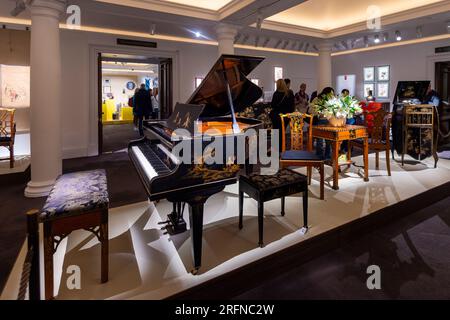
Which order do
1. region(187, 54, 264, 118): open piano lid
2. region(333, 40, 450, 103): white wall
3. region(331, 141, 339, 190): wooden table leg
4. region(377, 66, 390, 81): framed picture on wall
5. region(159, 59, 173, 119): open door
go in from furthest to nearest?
1. region(377, 66, 390, 81): framed picture on wall
2. region(333, 40, 450, 103): white wall
3. region(159, 59, 173, 119): open door
4. region(331, 141, 339, 190): wooden table leg
5. region(187, 54, 264, 118): open piano lid

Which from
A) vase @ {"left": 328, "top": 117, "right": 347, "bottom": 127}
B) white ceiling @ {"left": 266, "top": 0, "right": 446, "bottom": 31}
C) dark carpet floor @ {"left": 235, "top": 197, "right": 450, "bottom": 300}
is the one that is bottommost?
dark carpet floor @ {"left": 235, "top": 197, "right": 450, "bottom": 300}

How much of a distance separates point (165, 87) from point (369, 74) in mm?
6945

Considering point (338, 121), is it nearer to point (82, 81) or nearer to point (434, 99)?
point (434, 99)

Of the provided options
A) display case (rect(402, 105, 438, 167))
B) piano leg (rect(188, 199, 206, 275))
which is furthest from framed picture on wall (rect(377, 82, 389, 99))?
piano leg (rect(188, 199, 206, 275))

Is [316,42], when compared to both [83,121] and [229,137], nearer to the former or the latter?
[83,121]

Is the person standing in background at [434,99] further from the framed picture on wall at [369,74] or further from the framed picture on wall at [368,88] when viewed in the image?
the framed picture on wall at [369,74]

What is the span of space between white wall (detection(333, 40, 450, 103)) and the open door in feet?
22.0

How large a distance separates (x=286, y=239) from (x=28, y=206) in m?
3.07

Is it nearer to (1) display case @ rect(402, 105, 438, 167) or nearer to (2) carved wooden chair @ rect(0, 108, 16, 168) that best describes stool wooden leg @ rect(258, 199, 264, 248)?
(1) display case @ rect(402, 105, 438, 167)

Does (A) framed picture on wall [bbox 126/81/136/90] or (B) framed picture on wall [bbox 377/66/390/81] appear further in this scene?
(A) framed picture on wall [bbox 126/81/136/90]

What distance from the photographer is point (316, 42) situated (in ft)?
24.7

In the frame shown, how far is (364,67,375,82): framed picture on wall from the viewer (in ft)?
32.9

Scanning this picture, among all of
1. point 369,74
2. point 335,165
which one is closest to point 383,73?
point 369,74

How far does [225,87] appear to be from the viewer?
2768 mm
